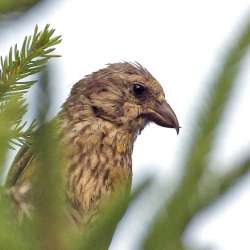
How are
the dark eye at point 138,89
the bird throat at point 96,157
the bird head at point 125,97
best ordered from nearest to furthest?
the bird throat at point 96,157
the bird head at point 125,97
the dark eye at point 138,89

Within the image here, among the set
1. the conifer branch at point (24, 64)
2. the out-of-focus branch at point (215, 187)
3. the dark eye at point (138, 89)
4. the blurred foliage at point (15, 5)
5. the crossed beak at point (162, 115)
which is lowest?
the crossed beak at point (162, 115)

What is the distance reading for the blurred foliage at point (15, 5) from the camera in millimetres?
958

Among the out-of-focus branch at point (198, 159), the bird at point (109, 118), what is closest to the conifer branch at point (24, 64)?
the out-of-focus branch at point (198, 159)

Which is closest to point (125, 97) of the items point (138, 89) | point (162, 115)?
point (138, 89)

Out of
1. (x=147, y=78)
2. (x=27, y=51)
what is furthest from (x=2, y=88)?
(x=147, y=78)

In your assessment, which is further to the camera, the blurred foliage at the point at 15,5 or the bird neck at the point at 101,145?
the bird neck at the point at 101,145

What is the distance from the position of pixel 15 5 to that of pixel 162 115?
144 inches

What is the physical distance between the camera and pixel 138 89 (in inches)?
193

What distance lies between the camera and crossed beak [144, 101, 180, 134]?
14.8 ft

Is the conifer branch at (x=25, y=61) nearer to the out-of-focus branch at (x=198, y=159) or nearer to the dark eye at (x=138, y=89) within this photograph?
the out-of-focus branch at (x=198, y=159)

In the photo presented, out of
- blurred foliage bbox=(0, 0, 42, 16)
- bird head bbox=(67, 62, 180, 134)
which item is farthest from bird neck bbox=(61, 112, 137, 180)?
blurred foliage bbox=(0, 0, 42, 16)

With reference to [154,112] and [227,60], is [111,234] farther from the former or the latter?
[154,112]

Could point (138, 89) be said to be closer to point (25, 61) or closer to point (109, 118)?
point (109, 118)

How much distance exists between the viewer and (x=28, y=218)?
939 mm
